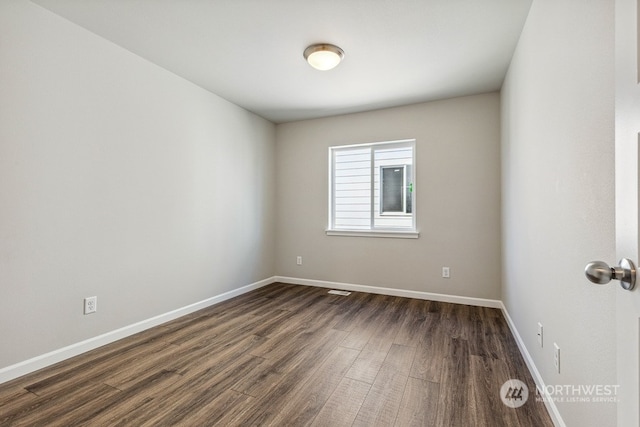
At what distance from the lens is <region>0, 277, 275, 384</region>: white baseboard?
1889 mm

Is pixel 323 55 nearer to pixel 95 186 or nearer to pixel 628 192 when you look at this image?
pixel 95 186

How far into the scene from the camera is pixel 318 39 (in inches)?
92.6

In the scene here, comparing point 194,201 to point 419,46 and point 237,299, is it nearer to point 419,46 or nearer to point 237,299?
point 237,299

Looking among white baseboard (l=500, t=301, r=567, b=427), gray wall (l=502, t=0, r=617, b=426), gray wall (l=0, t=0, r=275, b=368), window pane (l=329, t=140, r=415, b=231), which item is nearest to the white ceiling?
gray wall (l=0, t=0, r=275, b=368)

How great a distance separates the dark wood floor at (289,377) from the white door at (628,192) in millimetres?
1144

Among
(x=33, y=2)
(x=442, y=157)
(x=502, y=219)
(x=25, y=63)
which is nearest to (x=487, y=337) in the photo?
(x=502, y=219)

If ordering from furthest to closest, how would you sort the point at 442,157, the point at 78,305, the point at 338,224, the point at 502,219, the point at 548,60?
the point at 338,224 < the point at 442,157 < the point at 502,219 < the point at 78,305 < the point at 548,60

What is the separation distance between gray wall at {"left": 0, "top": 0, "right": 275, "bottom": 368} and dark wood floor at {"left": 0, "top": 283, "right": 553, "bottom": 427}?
383 mm

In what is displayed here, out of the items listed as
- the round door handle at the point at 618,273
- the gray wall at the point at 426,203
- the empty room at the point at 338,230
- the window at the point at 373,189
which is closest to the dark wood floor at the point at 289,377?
the empty room at the point at 338,230

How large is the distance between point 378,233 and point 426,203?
72cm

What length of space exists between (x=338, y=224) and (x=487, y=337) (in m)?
2.32

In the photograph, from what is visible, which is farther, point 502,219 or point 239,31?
point 502,219

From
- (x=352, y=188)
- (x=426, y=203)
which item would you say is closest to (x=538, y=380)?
(x=426, y=203)

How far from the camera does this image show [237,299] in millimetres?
3641
